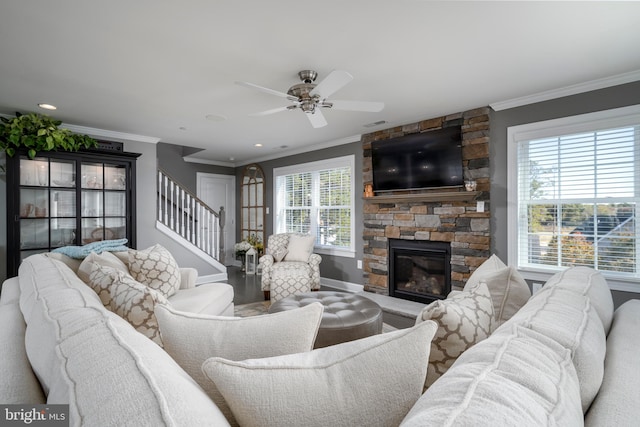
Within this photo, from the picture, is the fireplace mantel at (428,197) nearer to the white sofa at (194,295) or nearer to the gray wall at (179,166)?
the white sofa at (194,295)

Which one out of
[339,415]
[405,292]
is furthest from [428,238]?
[339,415]

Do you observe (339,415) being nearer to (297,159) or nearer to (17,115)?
(17,115)

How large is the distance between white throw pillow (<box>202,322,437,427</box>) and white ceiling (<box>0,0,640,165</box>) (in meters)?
1.94

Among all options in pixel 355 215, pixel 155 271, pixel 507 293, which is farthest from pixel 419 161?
pixel 155 271

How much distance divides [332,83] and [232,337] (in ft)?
6.69

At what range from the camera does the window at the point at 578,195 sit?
Answer: 2887 mm

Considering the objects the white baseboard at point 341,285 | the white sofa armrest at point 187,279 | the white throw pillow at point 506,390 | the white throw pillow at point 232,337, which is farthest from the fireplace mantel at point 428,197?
the white throw pillow at point 232,337

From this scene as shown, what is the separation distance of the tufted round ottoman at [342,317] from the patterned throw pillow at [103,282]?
4.21 ft

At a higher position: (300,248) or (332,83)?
(332,83)

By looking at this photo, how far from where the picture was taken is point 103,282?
1547 mm

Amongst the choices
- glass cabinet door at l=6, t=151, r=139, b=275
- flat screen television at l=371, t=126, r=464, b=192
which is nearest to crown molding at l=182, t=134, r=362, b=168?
flat screen television at l=371, t=126, r=464, b=192

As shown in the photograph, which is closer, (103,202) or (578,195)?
(578,195)

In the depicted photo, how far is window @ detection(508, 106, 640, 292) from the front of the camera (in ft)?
9.47

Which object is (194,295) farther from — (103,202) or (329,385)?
(103,202)
